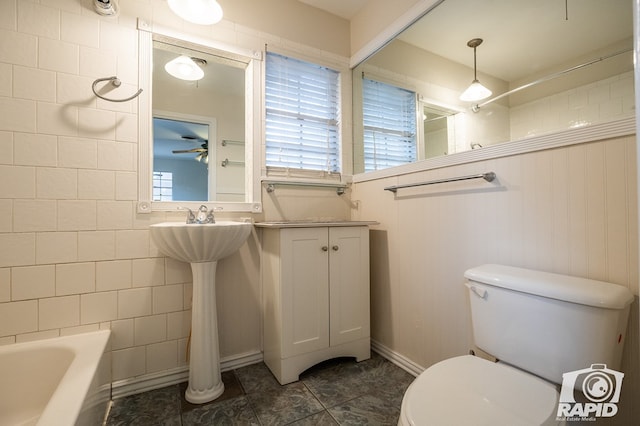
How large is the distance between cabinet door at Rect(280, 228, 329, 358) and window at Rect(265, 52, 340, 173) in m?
0.61

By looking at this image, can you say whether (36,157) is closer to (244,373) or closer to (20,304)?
(20,304)

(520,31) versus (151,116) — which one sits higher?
(520,31)

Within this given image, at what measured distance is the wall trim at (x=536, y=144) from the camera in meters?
0.99

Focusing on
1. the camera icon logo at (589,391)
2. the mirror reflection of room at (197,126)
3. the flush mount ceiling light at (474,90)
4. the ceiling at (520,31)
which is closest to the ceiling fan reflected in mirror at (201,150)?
the mirror reflection of room at (197,126)

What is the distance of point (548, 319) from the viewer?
95 centimetres

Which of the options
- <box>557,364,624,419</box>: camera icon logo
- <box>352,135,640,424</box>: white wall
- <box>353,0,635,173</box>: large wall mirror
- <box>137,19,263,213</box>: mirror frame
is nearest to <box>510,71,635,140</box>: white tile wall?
<box>353,0,635,173</box>: large wall mirror

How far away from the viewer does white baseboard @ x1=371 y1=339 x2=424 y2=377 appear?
5.54ft

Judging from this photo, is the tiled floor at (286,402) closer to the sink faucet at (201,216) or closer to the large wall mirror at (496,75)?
the sink faucet at (201,216)

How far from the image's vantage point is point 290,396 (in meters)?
1.51

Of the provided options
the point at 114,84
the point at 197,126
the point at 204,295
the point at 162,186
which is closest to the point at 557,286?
the point at 204,295

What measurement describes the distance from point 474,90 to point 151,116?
1.85 m

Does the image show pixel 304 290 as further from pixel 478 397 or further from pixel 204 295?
pixel 478 397

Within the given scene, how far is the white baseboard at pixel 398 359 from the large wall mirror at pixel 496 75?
1.23 m

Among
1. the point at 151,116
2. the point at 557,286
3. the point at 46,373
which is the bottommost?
the point at 46,373
